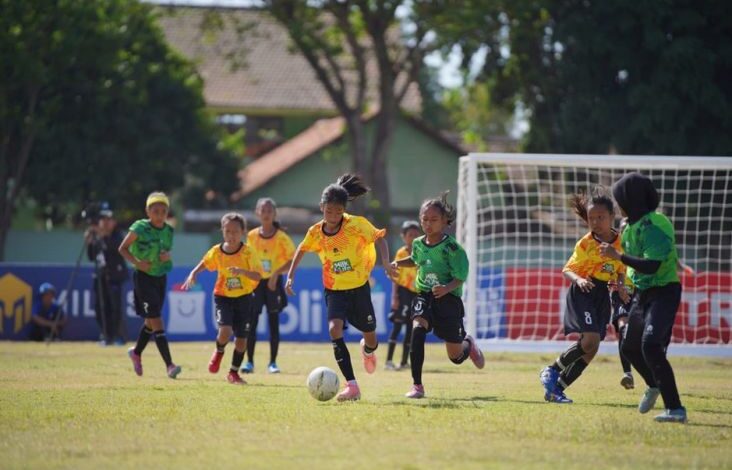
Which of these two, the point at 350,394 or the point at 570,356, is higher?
the point at 570,356

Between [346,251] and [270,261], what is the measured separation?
14.1 ft

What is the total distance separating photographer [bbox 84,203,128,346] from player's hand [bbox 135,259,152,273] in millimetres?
8202

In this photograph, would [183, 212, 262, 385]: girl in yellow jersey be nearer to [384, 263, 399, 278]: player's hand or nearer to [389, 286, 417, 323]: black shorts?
[384, 263, 399, 278]: player's hand

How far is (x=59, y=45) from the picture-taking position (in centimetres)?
3350

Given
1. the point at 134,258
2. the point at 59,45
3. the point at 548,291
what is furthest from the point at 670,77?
the point at 134,258

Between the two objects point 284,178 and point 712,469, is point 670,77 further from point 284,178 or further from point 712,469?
point 712,469

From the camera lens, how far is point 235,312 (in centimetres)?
1380

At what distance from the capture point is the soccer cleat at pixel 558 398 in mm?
11438

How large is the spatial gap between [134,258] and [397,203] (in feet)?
109

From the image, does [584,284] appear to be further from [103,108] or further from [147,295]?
[103,108]

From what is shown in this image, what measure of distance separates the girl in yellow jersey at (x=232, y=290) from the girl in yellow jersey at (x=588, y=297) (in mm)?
3676

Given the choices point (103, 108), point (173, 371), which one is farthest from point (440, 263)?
point (103, 108)

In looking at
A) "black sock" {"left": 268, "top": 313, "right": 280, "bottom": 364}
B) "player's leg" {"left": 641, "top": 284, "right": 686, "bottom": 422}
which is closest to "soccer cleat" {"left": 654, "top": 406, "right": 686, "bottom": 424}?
"player's leg" {"left": 641, "top": 284, "right": 686, "bottom": 422}

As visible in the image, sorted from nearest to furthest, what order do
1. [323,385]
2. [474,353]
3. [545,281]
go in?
[323,385], [474,353], [545,281]
